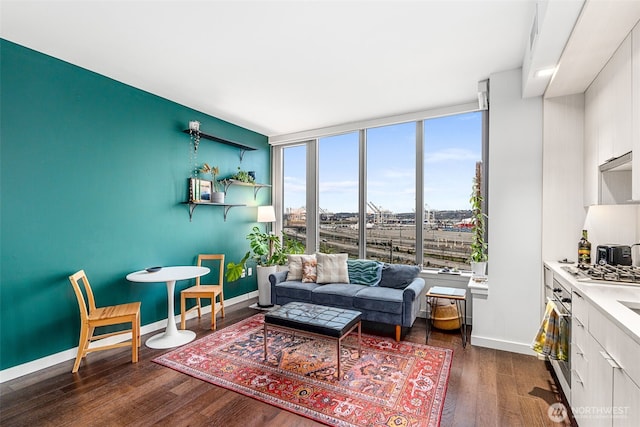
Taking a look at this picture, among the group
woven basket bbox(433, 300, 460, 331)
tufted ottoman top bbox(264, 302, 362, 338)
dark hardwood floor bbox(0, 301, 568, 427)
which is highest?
tufted ottoman top bbox(264, 302, 362, 338)

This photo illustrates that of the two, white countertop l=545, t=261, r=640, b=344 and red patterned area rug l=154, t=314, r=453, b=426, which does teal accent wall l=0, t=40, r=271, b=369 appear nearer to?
→ red patterned area rug l=154, t=314, r=453, b=426

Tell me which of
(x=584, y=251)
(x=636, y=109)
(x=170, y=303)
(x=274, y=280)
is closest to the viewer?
(x=636, y=109)

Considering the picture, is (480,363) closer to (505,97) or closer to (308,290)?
(308,290)

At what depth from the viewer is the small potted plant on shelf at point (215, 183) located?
14.1 feet

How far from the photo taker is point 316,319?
281 centimetres

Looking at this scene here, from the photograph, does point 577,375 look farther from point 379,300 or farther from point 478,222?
point 478,222

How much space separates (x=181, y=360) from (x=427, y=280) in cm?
307

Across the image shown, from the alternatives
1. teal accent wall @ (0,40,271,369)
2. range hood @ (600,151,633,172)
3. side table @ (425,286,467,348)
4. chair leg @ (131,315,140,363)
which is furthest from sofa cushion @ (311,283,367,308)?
range hood @ (600,151,633,172)

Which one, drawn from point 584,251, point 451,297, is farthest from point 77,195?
point 584,251

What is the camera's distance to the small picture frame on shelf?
161 inches

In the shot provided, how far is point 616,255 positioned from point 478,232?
1366mm

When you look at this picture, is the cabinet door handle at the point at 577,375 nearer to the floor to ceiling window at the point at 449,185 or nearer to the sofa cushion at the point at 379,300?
the sofa cushion at the point at 379,300

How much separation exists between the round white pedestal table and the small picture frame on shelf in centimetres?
103

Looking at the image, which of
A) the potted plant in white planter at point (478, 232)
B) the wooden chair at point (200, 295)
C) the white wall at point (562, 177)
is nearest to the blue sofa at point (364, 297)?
the potted plant in white planter at point (478, 232)
